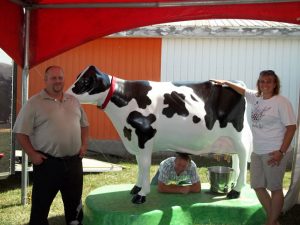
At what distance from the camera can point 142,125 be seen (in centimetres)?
423

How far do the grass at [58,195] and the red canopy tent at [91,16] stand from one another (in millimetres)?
1733

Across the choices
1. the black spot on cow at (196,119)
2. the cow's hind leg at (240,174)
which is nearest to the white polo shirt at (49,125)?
the black spot on cow at (196,119)

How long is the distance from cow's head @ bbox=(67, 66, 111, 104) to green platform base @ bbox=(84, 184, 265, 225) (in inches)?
42.2

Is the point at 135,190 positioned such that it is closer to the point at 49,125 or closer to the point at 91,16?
the point at 49,125

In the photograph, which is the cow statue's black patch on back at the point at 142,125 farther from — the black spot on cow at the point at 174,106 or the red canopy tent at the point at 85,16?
the red canopy tent at the point at 85,16

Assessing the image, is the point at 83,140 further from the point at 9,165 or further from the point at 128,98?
the point at 9,165

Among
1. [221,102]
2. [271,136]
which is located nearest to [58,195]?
[221,102]

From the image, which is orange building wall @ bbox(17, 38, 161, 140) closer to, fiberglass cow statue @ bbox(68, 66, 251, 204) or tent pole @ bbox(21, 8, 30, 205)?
tent pole @ bbox(21, 8, 30, 205)

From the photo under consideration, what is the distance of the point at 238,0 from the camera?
436 centimetres

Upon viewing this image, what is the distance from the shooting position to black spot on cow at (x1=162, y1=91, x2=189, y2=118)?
14.3 feet

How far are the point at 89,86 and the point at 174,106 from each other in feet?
2.88

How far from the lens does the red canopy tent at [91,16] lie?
174 inches

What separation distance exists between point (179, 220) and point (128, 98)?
1.31 meters

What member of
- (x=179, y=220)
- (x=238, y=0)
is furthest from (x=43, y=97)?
(x=238, y=0)
